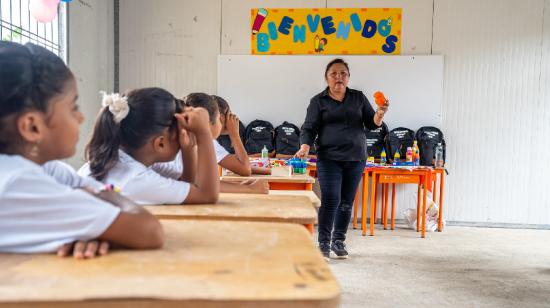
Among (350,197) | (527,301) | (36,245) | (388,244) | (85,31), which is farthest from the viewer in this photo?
(85,31)

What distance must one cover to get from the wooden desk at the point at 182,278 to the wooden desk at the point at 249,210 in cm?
31

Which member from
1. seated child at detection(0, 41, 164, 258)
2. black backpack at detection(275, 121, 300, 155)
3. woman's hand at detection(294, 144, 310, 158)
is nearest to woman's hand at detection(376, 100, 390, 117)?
woman's hand at detection(294, 144, 310, 158)

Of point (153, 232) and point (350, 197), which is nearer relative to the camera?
point (153, 232)

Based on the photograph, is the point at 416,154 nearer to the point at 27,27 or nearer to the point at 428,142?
the point at 428,142

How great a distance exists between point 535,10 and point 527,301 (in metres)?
3.98

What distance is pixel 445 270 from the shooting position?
3422 millimetres

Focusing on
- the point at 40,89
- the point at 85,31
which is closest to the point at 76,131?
the point at 40,89

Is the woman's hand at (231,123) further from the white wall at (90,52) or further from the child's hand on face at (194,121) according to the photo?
the white wall at (90,52)

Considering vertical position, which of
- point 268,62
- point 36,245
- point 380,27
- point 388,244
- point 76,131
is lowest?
point 388,244

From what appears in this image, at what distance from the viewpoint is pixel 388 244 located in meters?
4.34

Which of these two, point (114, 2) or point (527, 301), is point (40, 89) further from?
point (114, 2)

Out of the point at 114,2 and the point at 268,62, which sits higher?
the point at 114,2

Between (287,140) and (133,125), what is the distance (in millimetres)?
3936

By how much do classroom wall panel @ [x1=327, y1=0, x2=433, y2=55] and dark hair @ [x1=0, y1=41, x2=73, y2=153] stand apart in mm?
5073
